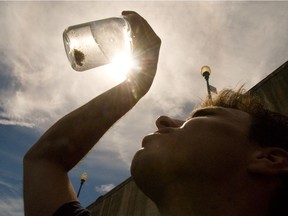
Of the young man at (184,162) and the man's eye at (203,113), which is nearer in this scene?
the young man at (184,162)

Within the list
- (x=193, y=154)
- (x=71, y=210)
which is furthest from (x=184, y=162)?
(x=71, y=210)

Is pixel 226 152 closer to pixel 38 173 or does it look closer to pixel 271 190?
pixel 271 190

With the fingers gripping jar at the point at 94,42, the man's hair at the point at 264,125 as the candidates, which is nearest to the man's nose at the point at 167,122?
the man's hair at the point at 264,125

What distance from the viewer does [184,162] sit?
5.18 ft

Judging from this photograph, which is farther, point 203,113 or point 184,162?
point 203,113

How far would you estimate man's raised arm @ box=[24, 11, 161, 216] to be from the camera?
156 centimetres

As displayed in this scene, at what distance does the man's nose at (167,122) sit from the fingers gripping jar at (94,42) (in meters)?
1.19

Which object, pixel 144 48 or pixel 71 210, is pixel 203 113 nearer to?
pixel 144 48

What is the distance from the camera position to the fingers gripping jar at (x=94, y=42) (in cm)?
286

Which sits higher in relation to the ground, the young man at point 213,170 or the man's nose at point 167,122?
the man's nose at point 167,122

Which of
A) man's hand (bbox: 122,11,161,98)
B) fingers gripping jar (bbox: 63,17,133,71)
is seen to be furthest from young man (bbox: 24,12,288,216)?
fingers gripping jar (bbox: 63,17,133,71)

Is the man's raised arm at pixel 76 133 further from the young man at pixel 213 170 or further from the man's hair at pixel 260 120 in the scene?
the man's hair at pixel 260 120

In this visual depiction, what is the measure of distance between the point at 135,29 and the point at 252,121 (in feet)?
3.76

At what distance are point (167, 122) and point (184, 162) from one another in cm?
39
